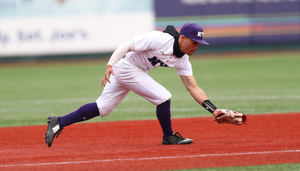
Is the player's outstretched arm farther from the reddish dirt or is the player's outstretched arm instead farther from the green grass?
the green grass

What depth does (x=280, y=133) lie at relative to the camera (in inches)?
261

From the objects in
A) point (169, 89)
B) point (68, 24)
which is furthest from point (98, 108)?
point (68, 24)

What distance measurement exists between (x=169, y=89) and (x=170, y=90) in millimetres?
214

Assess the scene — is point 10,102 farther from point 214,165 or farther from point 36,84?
point 214,165

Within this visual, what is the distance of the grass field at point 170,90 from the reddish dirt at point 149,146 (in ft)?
2.15

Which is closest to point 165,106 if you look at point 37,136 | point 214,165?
point 214,165

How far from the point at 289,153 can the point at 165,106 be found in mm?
1703

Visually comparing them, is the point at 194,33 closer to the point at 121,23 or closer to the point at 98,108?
the point at 98,108

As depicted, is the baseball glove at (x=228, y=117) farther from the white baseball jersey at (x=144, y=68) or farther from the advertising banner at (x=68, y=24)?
the advertising banner at (x=68, y=24)

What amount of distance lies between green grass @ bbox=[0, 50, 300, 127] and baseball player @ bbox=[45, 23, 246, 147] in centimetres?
309

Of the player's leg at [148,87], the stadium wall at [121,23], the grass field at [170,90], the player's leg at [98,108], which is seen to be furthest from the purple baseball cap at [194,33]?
the stadium wall at [121,23]

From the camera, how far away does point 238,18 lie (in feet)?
89.7

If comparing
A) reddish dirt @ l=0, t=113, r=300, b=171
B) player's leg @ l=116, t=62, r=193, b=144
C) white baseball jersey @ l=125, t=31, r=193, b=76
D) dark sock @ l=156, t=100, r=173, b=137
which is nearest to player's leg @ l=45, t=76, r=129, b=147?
player's leg @ l=116, t=62, r=193, b=144

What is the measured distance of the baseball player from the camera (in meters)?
5.60
